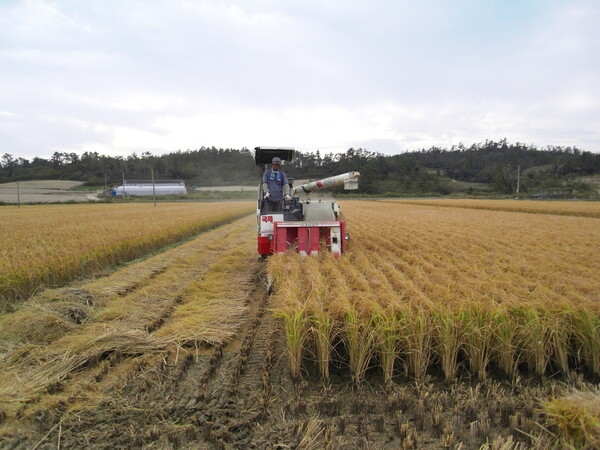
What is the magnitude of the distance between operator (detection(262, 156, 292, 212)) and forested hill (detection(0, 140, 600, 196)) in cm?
5402

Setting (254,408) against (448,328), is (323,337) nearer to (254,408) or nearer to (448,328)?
(254,408)

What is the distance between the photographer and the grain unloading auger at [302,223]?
7.04 m

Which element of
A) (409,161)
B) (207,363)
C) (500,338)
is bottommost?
(207,363)

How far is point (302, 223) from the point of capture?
7.02 m

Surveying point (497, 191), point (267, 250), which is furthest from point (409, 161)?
point (267, 250)

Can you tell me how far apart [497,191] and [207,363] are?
246ft

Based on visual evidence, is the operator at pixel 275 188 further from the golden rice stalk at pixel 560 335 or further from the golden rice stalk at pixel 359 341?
the golden rice stalk at pixel 560 335

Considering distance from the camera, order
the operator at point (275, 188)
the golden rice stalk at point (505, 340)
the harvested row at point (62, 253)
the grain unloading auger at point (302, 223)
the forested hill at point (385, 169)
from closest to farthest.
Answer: the golden rice stalk at point (505, 340)
the harvested row at point (62, 253)
the grain unloading auger at point (302, 223)
the operator at point (275, 188)
the forested hill at point (385, 169)

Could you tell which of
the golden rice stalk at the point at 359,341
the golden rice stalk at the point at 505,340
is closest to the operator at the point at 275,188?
the golden rice stalk at the point at 359,341

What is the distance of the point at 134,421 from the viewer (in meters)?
2.92

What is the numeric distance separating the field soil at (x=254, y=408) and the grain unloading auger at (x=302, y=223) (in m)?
3.12

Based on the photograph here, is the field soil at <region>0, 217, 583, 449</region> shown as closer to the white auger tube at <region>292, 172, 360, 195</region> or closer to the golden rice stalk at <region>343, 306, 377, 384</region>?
the golden rice stalk at <region>343, 306, 377, 384</region>

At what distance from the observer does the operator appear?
26.0 feet

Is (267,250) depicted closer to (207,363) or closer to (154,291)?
(154,291)
